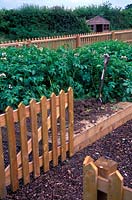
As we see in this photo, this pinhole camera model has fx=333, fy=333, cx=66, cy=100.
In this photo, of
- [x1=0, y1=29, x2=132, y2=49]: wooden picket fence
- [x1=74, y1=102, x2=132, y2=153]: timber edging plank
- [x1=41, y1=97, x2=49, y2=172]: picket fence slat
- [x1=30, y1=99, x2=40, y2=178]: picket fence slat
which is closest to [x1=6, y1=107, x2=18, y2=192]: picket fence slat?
[x1=30, y1=99, x2=40, y2=178]: picket fence slat

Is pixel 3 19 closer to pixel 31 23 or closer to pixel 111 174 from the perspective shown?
pixel 31 23

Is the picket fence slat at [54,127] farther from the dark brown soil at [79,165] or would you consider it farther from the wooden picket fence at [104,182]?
the wooden picket fence at [104,182]

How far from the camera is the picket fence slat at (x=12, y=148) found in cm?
291

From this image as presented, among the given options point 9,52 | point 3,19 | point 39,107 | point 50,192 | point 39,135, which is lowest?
point 50,192

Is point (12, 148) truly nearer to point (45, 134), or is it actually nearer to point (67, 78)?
point (45, 134)

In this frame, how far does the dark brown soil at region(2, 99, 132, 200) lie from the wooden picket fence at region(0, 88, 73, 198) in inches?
3.8

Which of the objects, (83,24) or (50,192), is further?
(83,24)

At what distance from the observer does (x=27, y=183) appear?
10.6ft

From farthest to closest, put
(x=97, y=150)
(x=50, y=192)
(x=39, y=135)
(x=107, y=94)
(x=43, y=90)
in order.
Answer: (x=107, y=94) → (x=43, y=90) → (x=97, y=150) → (x=39, y=135) → (x=50, y=192)

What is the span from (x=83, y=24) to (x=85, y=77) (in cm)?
1701

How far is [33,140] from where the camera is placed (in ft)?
10.6

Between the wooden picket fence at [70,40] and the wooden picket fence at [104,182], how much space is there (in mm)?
7840

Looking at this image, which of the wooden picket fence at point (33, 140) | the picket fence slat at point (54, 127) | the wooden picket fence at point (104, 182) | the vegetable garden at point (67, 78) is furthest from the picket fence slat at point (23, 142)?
the wooden picket fence at point (104, 182)

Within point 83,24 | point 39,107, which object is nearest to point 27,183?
point 39,107
